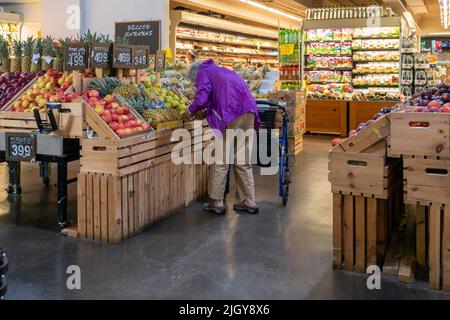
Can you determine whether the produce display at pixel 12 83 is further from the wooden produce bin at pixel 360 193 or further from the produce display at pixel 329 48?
the produce display at pixel 329 48

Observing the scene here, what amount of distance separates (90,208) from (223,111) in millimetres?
1564

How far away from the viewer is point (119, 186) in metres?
4.26

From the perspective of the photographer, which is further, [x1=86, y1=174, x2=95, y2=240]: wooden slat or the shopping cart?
the shopping cart

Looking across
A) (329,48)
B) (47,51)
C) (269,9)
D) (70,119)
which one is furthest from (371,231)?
(269,9)

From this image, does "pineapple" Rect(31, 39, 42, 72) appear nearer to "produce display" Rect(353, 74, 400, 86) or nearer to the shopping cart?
the shopping cart

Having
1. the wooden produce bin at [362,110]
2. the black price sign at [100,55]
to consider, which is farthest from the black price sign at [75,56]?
the wooden produce bin at [362,110]

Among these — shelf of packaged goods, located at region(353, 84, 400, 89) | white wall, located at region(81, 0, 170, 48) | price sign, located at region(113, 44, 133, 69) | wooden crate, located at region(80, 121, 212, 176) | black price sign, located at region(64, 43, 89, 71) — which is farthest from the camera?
shelf of packaged goods, located at region(353, 84, 400, 89)

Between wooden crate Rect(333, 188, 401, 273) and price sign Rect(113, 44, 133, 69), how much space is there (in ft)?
8.42

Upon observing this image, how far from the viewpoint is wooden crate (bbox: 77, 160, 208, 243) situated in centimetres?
427

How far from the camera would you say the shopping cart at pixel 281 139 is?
18.2 ft

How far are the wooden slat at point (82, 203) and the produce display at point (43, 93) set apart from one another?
32.2 inches

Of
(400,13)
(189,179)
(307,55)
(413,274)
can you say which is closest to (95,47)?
(189,179)

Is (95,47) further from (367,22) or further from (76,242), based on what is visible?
(367,22)

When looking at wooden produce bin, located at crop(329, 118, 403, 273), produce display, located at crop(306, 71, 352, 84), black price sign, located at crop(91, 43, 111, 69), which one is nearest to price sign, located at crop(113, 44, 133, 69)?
black price sign, located at crop(91, 43, 111, 69)
